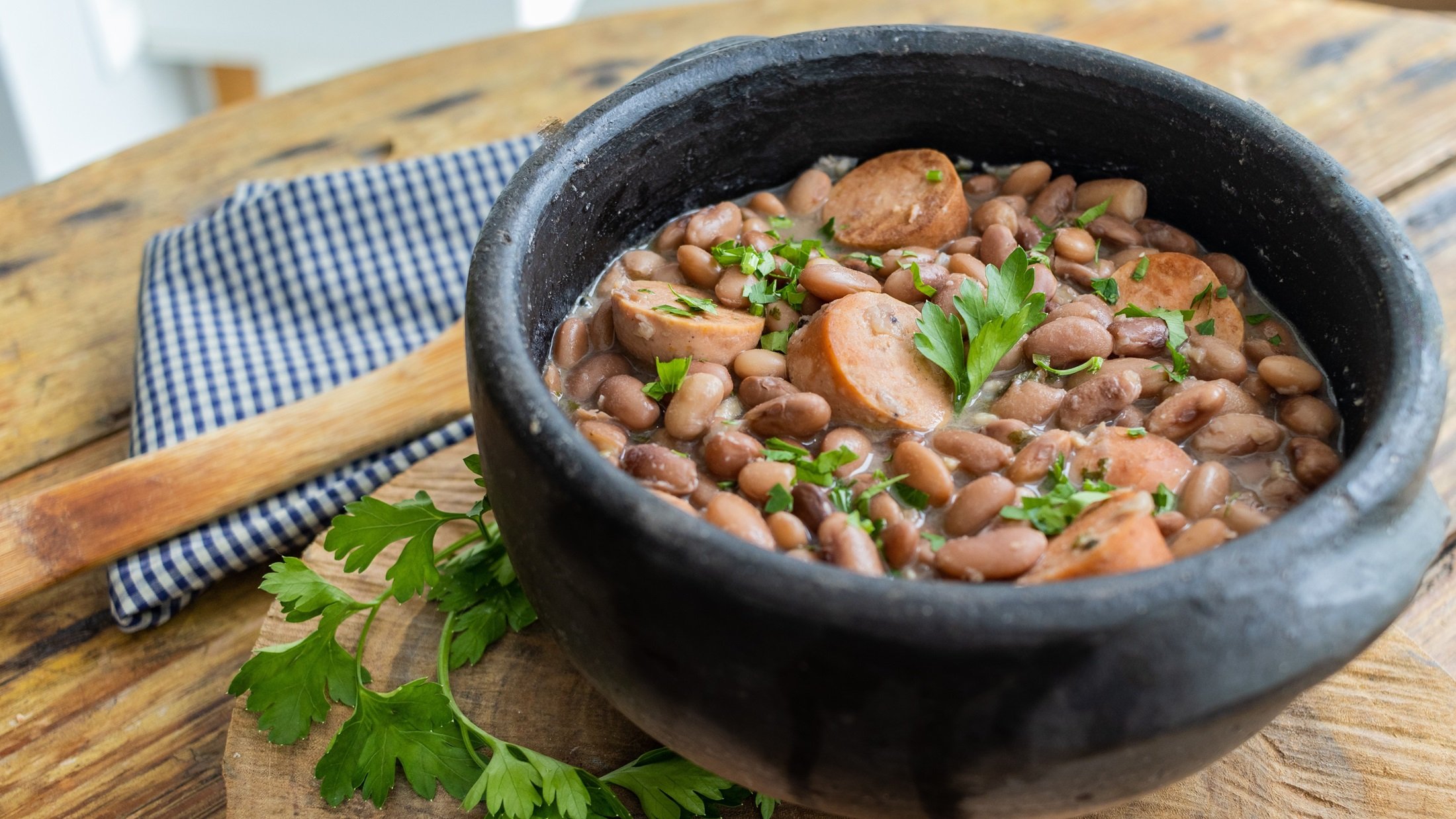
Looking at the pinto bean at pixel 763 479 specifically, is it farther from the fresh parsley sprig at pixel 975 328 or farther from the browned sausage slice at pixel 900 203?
the browned sausage slice at pixel 900 203

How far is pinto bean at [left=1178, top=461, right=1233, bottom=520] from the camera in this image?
5.14ft

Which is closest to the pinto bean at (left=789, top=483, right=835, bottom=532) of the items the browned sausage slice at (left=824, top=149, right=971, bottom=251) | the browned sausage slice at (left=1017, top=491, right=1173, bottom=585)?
the browned sausage slice at (left=1017, top=491, right=1173, bottom=585)

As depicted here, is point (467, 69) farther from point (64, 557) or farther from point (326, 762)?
point (326, 762)

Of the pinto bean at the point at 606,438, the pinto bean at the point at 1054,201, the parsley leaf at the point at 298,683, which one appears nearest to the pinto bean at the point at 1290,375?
the pinto bean at the point at 1054,201

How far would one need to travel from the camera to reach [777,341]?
73.0 inches

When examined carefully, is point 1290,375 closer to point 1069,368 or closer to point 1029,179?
point 1069,368

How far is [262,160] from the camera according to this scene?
3162 millimetres

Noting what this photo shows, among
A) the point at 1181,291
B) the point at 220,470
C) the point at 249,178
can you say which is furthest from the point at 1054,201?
the point at 249,178

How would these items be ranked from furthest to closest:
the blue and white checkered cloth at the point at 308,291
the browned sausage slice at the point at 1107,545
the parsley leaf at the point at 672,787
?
1. the blue and white checkered cloth at the point at 308,291
2. the parsley leaf at the point at 672,787
3. the browned sausage slice at the point at 1107,545

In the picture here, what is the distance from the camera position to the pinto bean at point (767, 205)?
2.15m

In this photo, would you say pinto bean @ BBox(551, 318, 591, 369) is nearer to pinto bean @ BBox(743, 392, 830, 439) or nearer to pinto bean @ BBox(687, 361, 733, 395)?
pinto bean @ BBox(687, 361, 733, 395)

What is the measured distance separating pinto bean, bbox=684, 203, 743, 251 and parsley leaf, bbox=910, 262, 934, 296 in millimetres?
333

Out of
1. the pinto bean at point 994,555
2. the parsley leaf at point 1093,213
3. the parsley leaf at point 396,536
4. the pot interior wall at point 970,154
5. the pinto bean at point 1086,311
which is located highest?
the pot interior wall at point 970,154

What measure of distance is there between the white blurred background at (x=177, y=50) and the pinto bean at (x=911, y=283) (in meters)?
3.41
